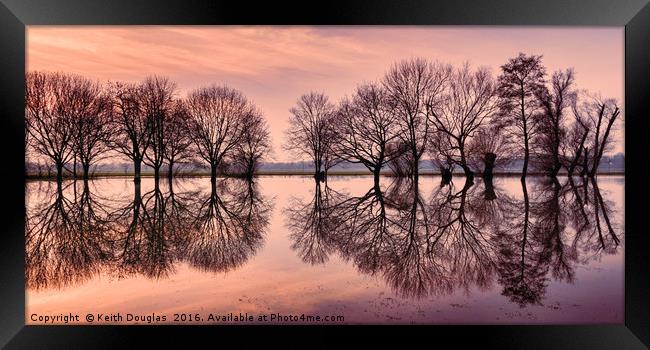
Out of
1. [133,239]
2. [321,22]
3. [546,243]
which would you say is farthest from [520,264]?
[133,239]

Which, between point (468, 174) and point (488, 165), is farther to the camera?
point (488, 165)

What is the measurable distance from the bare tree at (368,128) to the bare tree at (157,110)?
1227 centimetres

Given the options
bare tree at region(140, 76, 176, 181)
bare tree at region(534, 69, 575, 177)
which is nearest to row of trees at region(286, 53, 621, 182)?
bare tree at region(534, 69, 575, 177)

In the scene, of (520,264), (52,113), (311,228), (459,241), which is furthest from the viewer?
(52,113)

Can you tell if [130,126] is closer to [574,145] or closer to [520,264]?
[520,264]

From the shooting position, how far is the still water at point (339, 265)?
552 centimetres

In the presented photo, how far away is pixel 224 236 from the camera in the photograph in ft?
32.8

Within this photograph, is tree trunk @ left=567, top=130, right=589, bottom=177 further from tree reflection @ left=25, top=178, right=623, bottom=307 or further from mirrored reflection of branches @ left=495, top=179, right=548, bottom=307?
mirrored reflection of branches @ left=495, top=179, right=548, bottom=307

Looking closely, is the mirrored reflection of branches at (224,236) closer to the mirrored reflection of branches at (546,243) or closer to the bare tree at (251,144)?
the mirrored reflection of branches at (546,243)

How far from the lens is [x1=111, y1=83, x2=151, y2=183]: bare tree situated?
2897cm

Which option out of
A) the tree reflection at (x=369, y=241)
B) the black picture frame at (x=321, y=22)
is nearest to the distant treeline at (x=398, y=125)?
the tree reflection at (x=369, y=241)

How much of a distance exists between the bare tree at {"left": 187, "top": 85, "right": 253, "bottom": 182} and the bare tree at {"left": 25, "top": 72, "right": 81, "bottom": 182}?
8.27 m

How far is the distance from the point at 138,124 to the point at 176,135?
2.74 metres
